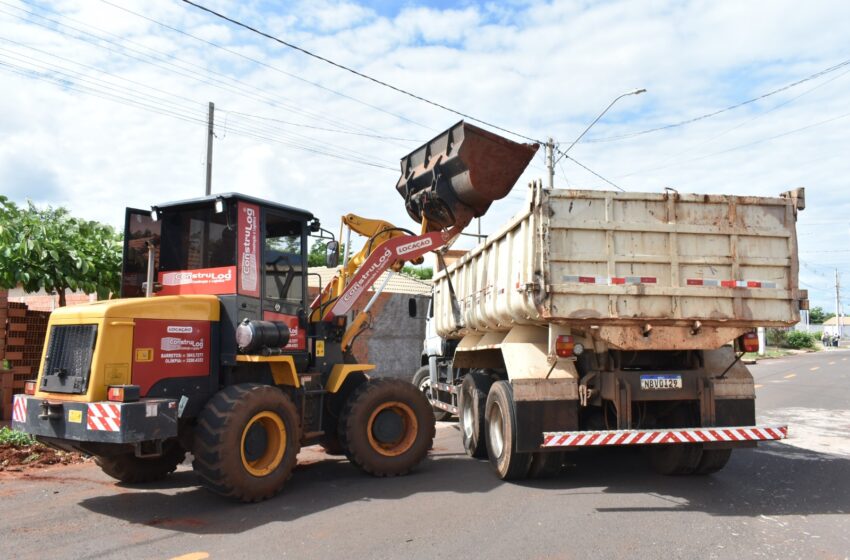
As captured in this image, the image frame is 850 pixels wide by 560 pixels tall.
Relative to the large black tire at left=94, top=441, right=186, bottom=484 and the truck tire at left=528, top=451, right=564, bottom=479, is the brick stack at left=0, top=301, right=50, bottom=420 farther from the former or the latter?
the truck tire at left=528, top=451, right=564, bottom=479

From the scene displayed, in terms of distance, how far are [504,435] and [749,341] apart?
8.95 ft

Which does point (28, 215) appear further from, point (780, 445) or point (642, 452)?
point (780, 445)

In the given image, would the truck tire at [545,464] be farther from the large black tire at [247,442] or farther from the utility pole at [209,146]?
the utility pole at [209,146]

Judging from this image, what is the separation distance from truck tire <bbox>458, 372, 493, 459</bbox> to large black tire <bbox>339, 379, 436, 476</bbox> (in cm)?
78

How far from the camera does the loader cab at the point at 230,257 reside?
23.3ft

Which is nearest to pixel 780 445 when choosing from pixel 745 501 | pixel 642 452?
pixel 642 452

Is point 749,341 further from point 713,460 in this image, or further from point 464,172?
point 464,172

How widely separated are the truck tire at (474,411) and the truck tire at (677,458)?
2.07m

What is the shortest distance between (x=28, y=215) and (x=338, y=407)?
658cm

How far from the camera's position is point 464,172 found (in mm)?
8547

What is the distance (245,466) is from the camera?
6.44 m

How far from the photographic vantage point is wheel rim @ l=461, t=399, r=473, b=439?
909cm

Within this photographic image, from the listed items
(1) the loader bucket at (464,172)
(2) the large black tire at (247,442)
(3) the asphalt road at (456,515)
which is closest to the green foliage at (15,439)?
(3) the asphalt road at (456,515)

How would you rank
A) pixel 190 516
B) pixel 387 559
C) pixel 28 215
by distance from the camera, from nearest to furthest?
1. pixel 387 559
2. pixel 190 516
3. pixel 28 215
